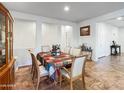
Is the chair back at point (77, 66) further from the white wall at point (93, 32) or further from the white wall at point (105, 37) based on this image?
the white wall at point (105, 37)

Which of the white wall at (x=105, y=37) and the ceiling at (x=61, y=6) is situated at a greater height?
the ceiling at (x=61, y=6)

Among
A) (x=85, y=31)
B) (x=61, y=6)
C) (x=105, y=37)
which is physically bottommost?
(x=105, y=37)

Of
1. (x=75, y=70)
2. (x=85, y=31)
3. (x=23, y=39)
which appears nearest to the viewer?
(x=75, y=70)

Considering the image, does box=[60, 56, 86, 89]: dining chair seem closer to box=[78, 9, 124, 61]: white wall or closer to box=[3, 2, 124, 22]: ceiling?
box=[3, 2, 124, 22]: ceiling

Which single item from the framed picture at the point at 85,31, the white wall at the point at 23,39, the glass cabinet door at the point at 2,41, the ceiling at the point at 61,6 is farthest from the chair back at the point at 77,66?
the framed picture at the point at 85,31

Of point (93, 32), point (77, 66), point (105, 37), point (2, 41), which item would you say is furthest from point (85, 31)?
point (2, 41)

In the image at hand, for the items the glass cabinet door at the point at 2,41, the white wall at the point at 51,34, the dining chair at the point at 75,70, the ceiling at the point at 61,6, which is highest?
the ceiling at the point at 61,6

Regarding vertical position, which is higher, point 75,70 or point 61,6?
point 61,6

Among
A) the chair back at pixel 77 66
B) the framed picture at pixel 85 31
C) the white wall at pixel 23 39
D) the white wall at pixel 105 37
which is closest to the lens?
the chair back at pixel 77 66

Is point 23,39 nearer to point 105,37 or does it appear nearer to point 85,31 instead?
point 85,31

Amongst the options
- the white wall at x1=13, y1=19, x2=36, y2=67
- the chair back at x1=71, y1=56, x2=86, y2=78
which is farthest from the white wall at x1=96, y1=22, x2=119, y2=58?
the chair back at x1=71, y1=56, x2=86, y2=78

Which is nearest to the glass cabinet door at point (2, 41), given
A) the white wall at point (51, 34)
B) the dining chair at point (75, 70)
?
the dining chair at point (75, 70)

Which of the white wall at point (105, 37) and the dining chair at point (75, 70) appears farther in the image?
the white wall at point (105, 37)

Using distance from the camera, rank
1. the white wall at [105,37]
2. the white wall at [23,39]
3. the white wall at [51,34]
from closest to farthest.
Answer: the white wall at [23,39], the white wall at [51,34], the white wall at [105,37]
